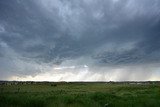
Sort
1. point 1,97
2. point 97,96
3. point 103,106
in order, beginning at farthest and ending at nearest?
point 97,96 → point 103,106 → point 1,97

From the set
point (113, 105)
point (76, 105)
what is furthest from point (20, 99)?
point (113, 105)

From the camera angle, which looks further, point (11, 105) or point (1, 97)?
point (1, 97)

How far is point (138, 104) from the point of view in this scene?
29.7 metres

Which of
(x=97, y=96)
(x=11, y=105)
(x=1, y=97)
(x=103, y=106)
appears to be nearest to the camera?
(x=11, y=105)

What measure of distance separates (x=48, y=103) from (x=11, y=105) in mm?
3837

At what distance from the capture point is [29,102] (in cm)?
2592

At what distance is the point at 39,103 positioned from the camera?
26.4 metres

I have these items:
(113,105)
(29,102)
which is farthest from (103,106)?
(29,102)

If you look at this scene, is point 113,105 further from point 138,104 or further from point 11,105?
point 11,105

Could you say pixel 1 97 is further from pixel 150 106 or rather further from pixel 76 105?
pixel 150 106

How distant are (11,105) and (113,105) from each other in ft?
35.2

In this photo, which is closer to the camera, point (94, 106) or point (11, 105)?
point (11, 105)

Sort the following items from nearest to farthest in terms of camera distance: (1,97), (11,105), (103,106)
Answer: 1. (11,105)
2. (1,97)
3. (103,106)

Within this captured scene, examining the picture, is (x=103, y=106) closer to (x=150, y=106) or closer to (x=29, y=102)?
(x=150, y=106)
